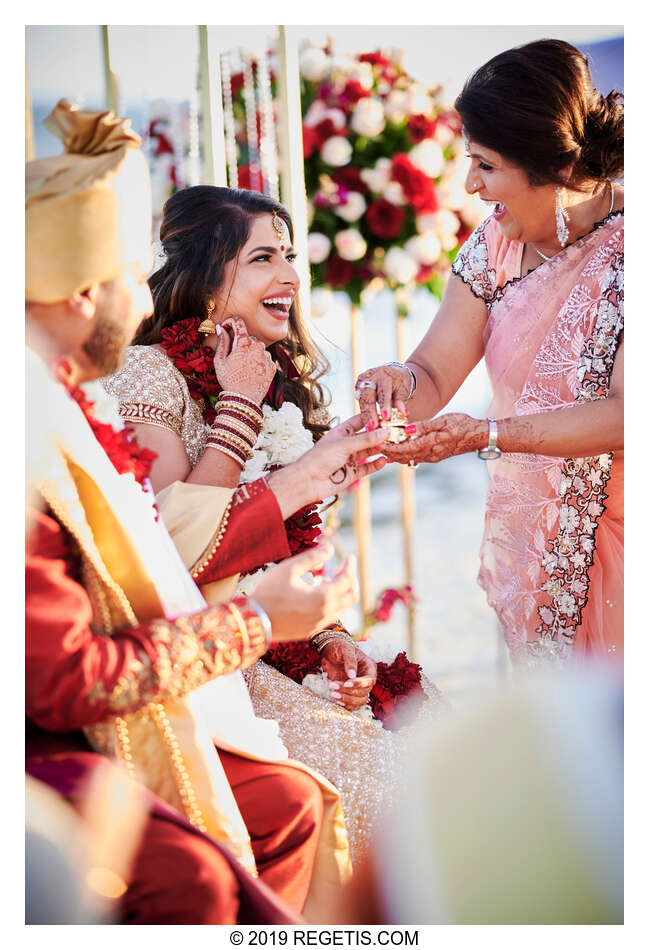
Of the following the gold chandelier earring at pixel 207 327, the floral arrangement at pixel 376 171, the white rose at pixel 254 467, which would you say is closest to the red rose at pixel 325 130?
the floral arrangement at pixel 376 171

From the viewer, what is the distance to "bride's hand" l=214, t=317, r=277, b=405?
2.08 meters

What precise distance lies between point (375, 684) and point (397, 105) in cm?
232

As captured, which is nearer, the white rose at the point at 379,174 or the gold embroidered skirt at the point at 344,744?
the gold embroidered skirt at the point at 344,744

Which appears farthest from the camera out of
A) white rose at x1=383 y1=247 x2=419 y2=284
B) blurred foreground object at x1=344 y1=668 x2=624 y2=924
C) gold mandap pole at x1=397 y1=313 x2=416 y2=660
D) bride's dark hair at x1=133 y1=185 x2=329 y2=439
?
gold mandap pole at x1=397 y1=313 x2=416 y2=660

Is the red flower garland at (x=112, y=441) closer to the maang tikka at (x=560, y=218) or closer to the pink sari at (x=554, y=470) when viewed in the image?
the pink sari at (x=554, y=470)

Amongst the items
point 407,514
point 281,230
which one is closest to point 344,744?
point 281,230

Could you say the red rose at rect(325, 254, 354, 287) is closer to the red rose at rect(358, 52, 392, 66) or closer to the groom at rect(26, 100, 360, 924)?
the red rose at rect(358, 52, 392, 66)

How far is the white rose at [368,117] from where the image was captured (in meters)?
3.49

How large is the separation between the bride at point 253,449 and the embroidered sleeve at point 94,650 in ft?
1.36

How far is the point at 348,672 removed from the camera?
2199 mm

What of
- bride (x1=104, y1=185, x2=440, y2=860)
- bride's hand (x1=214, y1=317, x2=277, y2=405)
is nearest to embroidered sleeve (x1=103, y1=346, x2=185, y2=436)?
bride (x1=104, y1=185, x2=440, y2=860)

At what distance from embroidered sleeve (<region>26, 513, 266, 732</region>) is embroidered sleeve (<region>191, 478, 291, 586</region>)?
1.31 ft
